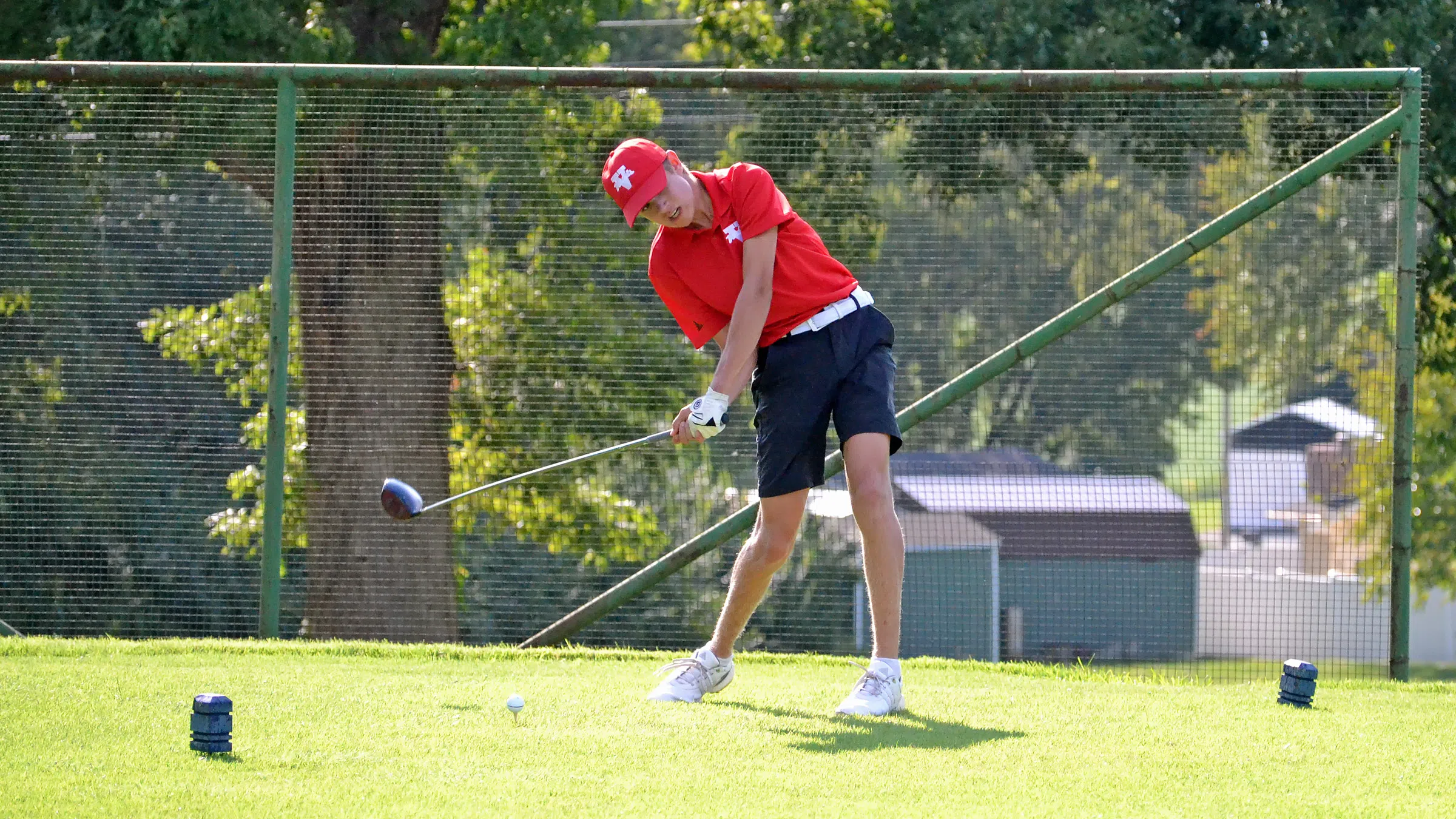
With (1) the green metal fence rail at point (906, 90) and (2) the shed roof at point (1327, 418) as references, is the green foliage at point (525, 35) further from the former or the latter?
(2) the shed roof at point (1327, 418)

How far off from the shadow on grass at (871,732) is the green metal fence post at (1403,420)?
2315 mm

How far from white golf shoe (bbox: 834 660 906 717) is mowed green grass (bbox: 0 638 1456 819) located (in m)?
0.06

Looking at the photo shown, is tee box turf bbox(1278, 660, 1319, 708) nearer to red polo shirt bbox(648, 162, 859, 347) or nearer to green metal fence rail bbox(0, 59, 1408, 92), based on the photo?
red polo shirt bbox(648, 162, 859, 347)

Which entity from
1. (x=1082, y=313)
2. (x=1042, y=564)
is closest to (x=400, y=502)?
(x=1082, y=313)

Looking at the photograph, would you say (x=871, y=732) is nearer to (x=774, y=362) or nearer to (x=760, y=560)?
(x=760, y=560)

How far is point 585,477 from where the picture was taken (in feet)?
23.1

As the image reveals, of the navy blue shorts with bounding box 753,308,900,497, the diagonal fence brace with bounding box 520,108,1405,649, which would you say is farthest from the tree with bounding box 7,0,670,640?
the navy blue shorts with bounding box 753,308,900,497

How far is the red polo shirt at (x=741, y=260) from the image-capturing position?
4137 millimetres

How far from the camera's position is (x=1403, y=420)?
526 centimetres

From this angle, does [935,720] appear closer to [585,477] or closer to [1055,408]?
[1055,408]

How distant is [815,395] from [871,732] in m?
1.01

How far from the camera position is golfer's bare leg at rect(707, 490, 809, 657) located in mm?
4297

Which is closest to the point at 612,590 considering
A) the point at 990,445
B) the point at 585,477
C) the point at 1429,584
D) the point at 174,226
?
the point at 585,477

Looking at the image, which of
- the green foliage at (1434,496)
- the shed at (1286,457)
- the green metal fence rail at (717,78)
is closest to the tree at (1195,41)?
the shed at (1286,457)
